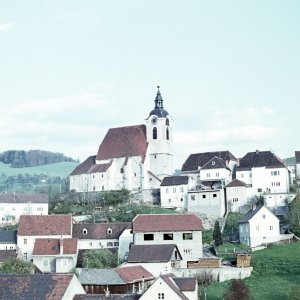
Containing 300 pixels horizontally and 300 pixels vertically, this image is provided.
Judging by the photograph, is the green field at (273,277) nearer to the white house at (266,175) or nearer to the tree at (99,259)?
the tree at (99,259)

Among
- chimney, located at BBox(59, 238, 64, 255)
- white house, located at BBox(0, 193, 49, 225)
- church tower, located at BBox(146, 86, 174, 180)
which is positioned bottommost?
chimney, located at BBox(59, 238, 64, 255)

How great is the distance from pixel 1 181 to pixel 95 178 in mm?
98576

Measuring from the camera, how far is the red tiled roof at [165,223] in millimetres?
66062

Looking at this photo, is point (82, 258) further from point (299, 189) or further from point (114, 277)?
point (299, 189)

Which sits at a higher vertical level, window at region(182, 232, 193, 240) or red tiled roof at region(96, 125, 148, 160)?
red tiled roof at region(96, 125, 148, 160)

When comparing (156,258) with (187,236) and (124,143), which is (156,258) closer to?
(187,236)

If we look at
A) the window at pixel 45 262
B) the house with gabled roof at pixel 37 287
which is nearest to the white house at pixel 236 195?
the window at pixel 45 262

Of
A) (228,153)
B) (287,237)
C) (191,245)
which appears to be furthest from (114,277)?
(228,153)

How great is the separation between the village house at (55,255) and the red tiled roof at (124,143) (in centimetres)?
2916

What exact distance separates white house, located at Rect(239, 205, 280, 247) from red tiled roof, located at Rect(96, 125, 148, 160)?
24.8 m

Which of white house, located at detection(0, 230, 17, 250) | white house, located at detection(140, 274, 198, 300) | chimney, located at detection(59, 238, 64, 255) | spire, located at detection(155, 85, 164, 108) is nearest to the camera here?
white house, located at detection(140, 274, 198, 300)

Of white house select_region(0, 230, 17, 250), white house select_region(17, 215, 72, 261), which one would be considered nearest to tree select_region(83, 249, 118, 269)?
white house select_region(17, 215, 72, 261)

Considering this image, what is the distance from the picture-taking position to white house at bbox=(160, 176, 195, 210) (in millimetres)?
84625

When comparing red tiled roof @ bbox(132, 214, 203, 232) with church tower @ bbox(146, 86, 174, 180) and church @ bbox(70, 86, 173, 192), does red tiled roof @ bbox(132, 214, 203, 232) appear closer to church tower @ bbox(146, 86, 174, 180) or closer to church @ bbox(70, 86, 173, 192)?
church @ bbox(70, 86, 173, 192)
